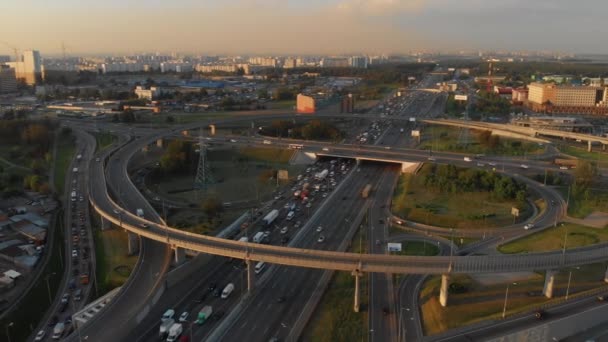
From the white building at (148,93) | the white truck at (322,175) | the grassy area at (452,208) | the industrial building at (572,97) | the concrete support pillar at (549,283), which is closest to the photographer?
the concrete support pillar at (549,283)

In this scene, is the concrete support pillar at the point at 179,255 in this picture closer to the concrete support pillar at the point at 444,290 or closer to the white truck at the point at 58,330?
the white truck at the point at 58,330

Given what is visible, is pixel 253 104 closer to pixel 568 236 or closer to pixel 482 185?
pixel 482 185

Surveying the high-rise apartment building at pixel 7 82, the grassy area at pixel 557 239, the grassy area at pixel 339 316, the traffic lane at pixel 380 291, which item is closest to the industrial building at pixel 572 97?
the grassy area at pixel 557 239

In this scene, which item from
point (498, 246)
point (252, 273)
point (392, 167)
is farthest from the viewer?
point (392, 167)

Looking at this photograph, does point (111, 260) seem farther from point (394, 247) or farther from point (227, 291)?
point (394, 247)

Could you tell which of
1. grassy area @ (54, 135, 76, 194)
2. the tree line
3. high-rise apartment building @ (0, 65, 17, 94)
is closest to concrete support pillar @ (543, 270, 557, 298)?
the tree line

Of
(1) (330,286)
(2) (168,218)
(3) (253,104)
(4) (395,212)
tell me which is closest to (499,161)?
(4) (395,212)

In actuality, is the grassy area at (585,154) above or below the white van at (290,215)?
above
